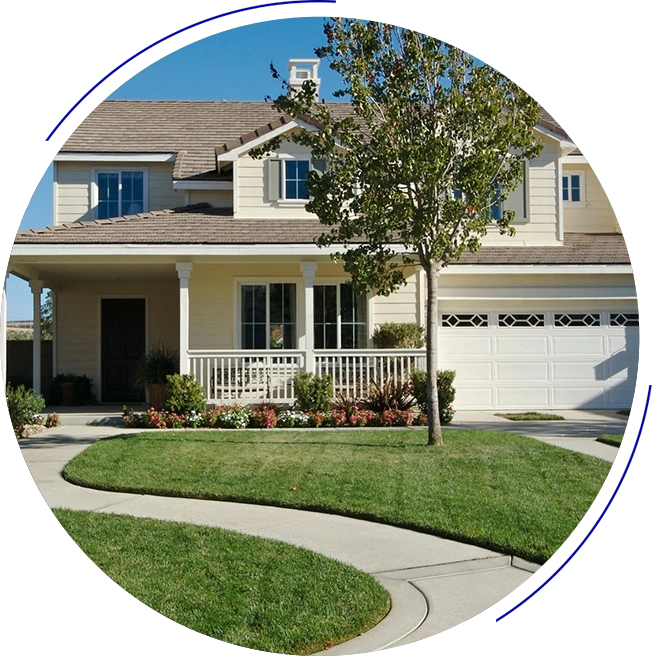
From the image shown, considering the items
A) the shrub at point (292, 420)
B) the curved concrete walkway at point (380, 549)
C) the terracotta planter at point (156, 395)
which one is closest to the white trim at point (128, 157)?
the terracotta planter at point (156, 395)

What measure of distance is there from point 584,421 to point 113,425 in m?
5.56

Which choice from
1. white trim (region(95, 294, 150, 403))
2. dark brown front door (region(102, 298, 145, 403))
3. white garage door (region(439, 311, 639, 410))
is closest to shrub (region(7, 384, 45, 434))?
white trim (region(95, 294, 150, 403))

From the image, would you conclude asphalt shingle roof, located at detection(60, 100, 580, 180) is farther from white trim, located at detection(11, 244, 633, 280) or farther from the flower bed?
the flower bed

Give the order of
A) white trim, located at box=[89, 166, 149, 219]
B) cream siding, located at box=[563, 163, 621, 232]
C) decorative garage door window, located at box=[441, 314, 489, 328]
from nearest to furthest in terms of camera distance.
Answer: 1. cream siding, located at box=[563, 163, 621, 232]
2. decorative garage door window, located at box=[441, 314, 489, 328]
3. white trim, located at box=[89, 166, 149, 219]

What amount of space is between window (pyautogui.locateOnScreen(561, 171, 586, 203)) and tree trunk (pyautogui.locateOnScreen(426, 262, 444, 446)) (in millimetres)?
2779

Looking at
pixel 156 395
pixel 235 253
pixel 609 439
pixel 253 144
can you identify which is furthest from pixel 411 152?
pixel 235 253

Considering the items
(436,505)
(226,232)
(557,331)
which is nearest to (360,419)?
(557,331)

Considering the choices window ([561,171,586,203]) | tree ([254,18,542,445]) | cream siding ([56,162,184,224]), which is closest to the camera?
tree ([254,18,542,445])

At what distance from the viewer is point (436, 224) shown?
8672 millimetres

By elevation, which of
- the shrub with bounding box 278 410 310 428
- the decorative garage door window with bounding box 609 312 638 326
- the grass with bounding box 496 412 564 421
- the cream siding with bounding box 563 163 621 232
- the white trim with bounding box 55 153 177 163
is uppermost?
the white trim with bounding box 55 153 177 163

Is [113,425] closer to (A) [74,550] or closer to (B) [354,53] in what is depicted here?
(A) [74,550]

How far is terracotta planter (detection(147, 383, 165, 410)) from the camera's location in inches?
445

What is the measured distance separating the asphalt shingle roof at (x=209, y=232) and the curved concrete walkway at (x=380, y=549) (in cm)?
395

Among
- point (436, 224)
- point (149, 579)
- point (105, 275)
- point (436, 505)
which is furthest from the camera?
point (105, 275)
